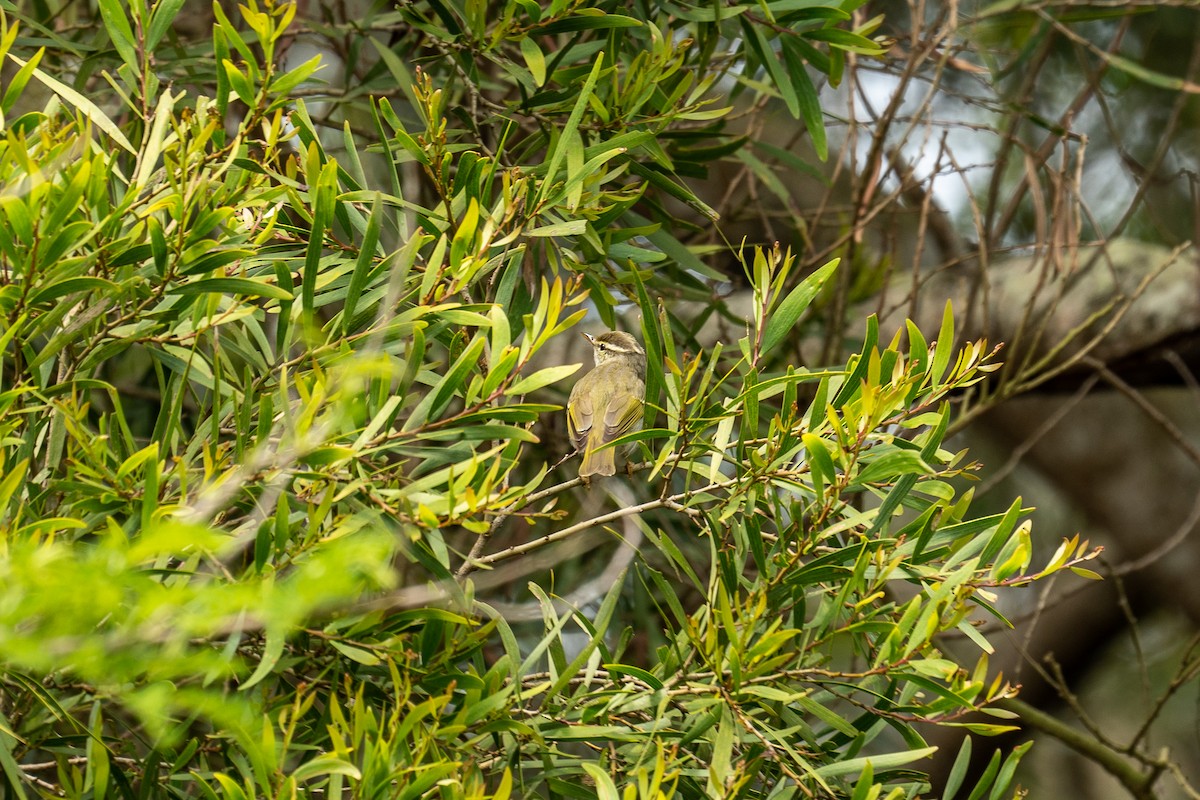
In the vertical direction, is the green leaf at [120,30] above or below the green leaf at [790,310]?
above

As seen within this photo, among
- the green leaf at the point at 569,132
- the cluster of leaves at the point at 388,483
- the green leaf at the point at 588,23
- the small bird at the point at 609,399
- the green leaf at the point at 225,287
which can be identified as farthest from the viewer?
the small bird at the point at 609,399

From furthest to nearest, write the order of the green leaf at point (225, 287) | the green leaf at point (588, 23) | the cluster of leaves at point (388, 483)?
the green leaf at point (588, 23), the green leaf at point (225, 287), the cluster of leaves at point (388, 483)

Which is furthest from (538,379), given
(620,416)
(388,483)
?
(620,416)

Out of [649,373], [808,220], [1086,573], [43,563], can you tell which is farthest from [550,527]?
[43,563]

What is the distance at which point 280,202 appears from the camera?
62.7 inches

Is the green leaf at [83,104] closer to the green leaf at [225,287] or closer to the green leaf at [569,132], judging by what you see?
the green leaf at [225,287]

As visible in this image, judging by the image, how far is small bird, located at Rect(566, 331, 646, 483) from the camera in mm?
2684

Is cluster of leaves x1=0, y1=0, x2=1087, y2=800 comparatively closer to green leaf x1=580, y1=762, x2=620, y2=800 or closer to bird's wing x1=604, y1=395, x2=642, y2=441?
green leaf x1=580, y1=762, x2=620, y2=800

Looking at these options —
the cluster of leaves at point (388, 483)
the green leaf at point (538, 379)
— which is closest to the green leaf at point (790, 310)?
the cluster of leaves at point (388, 483)

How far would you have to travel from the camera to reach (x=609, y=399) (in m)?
2.79

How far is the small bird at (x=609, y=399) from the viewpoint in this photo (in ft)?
8.80

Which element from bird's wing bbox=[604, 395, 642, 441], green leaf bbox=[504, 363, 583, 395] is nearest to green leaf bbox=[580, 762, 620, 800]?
green leaf bbox=[504, 363, 583, 395]

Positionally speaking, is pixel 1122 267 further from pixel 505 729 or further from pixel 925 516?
pixel 505 729

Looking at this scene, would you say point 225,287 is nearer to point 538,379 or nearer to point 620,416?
point 538,379
